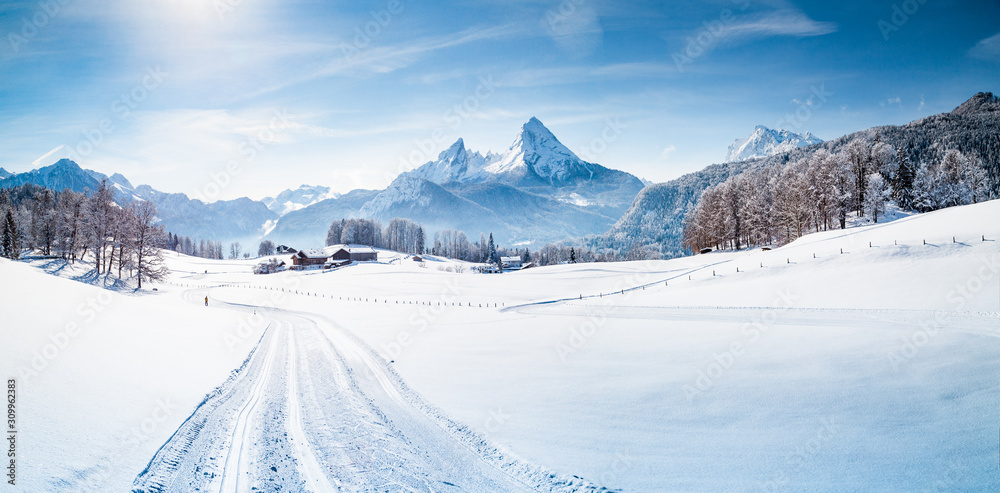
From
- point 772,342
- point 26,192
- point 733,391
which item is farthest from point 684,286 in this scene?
point 26,192

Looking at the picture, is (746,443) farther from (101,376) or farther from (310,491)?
(101,376)

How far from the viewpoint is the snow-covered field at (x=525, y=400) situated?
8.13 m

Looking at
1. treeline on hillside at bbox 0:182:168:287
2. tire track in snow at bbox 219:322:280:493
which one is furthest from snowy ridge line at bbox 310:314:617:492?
treeline on hillside at bbox 0:182:168:287

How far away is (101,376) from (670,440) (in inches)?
585

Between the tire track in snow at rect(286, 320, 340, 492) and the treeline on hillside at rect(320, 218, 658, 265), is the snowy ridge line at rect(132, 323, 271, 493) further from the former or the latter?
the treeline on hillside at rect(320, 218, 658, 265)

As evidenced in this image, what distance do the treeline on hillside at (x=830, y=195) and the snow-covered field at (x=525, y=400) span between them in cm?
4293

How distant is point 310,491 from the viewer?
Result: 25.8ft

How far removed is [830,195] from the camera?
5916 centimetres

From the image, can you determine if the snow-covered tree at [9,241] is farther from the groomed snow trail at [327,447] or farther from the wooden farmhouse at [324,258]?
the groomed snow trail at [327,447]

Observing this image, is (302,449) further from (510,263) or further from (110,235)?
(510,263)

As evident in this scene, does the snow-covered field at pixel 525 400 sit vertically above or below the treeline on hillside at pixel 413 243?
below

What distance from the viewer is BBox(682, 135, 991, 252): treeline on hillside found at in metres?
60.2

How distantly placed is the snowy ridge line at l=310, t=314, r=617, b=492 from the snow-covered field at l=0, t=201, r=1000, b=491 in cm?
5

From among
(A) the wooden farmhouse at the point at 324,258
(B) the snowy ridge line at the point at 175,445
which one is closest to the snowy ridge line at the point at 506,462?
(B) the snowy ridge line at the point at 175,445
